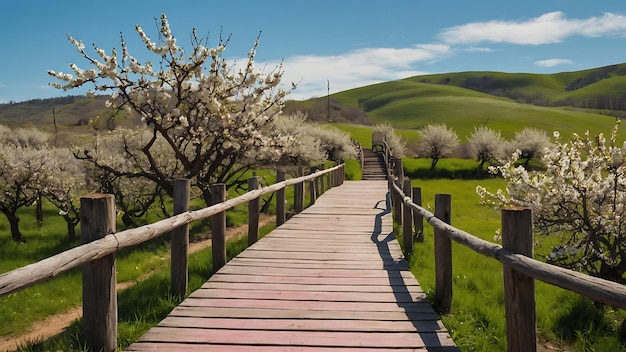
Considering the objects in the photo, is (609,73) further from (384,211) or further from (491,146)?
(384,211)

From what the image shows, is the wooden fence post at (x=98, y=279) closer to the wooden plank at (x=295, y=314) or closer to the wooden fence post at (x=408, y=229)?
the wooden plank at (x=295, y=314)

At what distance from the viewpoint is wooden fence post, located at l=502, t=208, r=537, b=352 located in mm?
2857

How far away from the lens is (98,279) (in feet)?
10.4

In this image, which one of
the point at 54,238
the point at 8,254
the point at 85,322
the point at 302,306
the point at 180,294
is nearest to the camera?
the point at 85,322

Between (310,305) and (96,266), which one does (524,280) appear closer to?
(310,305)

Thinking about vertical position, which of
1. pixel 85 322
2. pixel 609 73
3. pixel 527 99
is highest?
pixel 609 73

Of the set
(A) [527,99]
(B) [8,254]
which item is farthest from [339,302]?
(A) [527,99]

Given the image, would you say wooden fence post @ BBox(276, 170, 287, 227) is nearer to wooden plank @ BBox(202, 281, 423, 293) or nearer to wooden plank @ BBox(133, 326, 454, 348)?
wooden plank @ BBox(202, 281, 423, 293)

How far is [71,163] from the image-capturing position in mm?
20641

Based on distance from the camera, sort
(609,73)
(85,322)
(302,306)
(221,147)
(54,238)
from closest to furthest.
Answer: (85,322) → (302,306) → (221,147) → (54,238) → (609,73)

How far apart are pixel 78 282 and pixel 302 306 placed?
8096 millimetres

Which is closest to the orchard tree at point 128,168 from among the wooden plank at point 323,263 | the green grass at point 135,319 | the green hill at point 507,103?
the wooden plank at point 323,263

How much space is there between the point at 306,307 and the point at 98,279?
192 centimetres

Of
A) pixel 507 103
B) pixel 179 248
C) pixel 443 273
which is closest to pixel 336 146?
pixel 179 248
